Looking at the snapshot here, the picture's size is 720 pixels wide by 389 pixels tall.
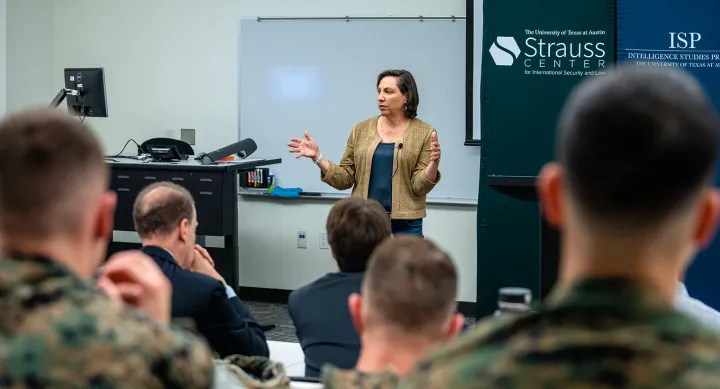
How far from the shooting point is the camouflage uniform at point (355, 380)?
4.18 ft

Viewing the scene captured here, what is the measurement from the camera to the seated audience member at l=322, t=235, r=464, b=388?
1408 millimetres

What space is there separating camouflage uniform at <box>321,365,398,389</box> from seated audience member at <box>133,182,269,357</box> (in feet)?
4.56

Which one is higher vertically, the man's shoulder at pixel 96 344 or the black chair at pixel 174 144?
the black chair at pixel 174 144

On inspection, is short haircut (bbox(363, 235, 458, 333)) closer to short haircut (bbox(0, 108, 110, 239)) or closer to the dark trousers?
short haircut (bbox(0, 108, 110, 239))

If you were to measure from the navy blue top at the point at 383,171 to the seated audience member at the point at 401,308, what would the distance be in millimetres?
3494

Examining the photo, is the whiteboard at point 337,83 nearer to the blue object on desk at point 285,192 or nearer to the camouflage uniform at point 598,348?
the blue object on desk at point 285,192

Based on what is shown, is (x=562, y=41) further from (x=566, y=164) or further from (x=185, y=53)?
(x=566, y=164)

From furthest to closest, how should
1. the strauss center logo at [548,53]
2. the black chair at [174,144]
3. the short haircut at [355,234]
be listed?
1. the black chair at [174,144]
2. the strauss center logo at [548,53]
3. the short haircut at [355,234]

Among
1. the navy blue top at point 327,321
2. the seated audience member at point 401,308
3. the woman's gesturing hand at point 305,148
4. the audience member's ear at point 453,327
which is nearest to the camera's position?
the seated audience member at point 401,308

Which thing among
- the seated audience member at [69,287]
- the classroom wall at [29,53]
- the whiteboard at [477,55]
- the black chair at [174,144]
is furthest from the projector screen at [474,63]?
the seated audience member at [69,287]

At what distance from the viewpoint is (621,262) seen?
31.3 inches

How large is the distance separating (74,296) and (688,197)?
650 mm

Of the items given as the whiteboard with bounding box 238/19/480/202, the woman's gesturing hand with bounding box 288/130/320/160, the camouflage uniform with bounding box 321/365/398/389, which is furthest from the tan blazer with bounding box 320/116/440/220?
the camouflage uniform with bounding box 321/365/398/389

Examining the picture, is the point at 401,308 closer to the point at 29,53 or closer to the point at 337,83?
the point at 337,83
